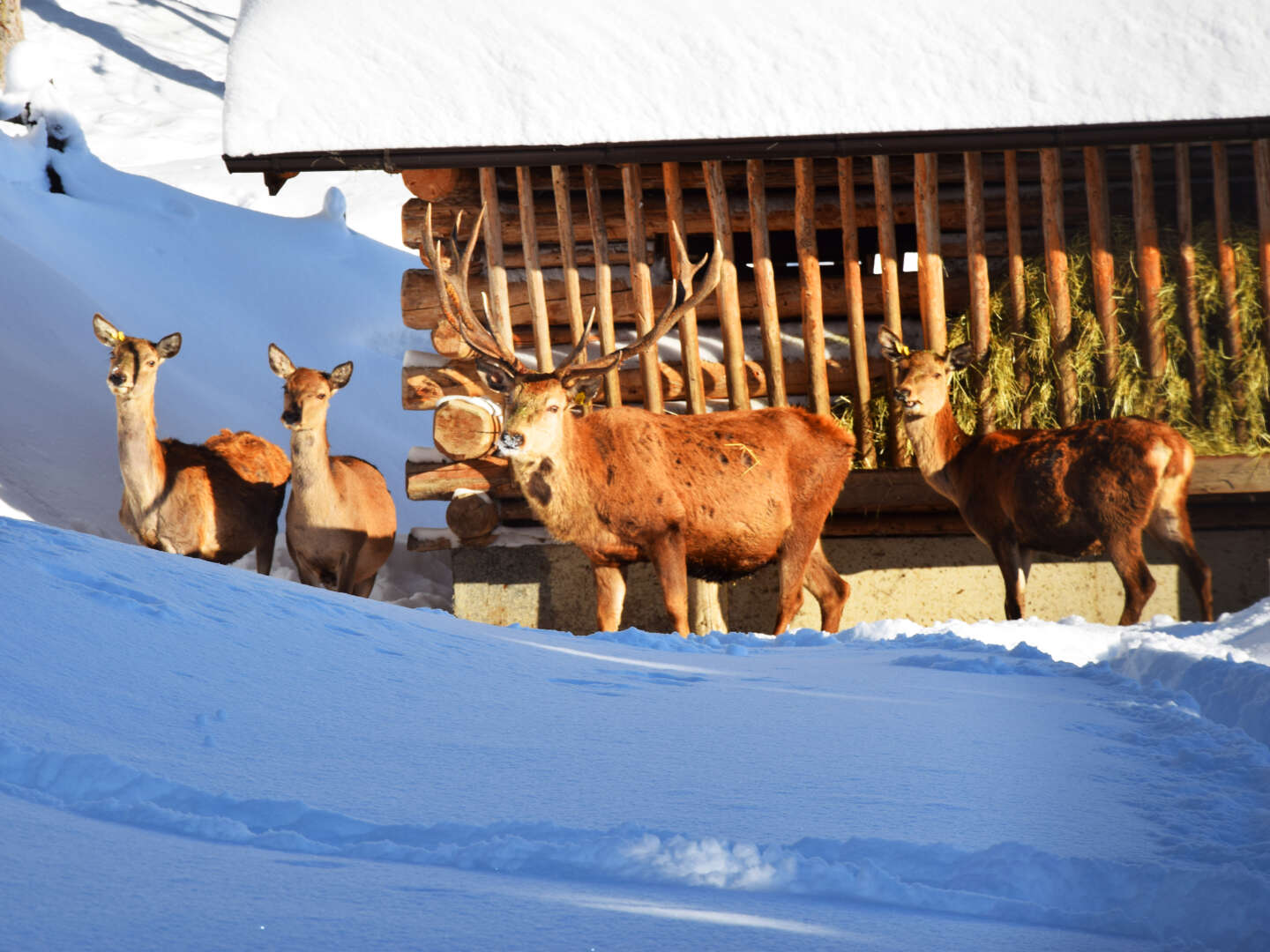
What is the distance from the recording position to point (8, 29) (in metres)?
16.2

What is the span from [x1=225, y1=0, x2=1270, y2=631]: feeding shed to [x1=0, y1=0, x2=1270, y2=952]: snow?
1.75 metres

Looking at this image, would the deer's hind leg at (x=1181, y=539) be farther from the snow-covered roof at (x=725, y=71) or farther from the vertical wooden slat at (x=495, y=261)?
the vertical wooden slat at (x=495, y=261)

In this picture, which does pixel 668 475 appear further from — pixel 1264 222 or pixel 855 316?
pixel 1264 222

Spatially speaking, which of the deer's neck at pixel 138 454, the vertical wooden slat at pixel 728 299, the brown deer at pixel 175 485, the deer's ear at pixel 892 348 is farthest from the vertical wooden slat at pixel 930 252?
the deer's neck at pixel 138 454

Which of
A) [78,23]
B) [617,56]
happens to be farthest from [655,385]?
[78,23]

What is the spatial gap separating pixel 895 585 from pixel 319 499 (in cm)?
339

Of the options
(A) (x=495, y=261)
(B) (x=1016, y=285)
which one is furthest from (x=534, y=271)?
(B) (x=1016, y=285)

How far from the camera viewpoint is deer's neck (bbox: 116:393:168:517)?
289 inches

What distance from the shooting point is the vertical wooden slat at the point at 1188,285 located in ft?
22.1

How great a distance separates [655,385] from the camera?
7.08 metres

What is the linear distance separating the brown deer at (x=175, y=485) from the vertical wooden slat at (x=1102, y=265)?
5.12 meters

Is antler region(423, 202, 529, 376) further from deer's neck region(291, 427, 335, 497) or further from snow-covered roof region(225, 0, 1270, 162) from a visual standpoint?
deer's neck region(291, 427, 335, 497)

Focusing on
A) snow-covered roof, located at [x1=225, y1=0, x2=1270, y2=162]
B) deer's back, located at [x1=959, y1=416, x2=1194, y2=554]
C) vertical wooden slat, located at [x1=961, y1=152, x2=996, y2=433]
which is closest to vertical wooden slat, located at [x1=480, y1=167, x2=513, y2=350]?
snow-covered roof, located at [x1=225, y1=0, x2=1270, y2=162]

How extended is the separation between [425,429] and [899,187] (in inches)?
315
